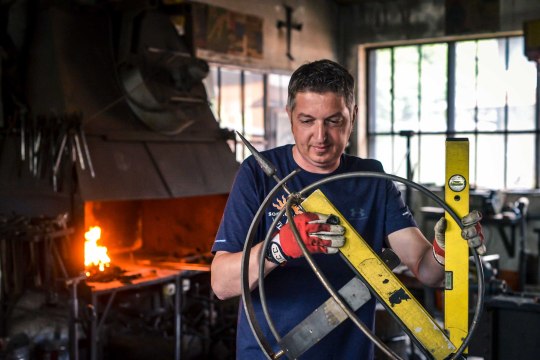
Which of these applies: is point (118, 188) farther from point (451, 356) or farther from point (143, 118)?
point (451, 356)

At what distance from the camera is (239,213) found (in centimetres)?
201

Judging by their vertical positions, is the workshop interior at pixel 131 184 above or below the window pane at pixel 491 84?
below

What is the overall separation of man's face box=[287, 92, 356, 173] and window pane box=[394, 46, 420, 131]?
8638 mm

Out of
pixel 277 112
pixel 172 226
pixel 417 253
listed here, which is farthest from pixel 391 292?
pixel 277 112

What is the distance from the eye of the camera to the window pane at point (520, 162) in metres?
9.57

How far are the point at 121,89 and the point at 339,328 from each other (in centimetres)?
382

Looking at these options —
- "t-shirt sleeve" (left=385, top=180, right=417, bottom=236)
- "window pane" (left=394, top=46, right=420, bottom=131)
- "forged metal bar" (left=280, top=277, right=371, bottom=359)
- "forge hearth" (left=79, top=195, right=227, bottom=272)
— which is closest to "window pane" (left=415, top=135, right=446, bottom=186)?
"window pane" (left=394, top=46, right=420, bottom=131)

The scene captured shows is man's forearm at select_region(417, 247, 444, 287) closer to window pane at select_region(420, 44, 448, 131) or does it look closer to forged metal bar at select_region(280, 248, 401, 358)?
forged metal bar at select_region(280, 248, 401, 358)

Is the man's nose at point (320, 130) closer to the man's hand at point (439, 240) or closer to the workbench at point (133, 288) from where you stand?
the man's hand at point (439, 240)

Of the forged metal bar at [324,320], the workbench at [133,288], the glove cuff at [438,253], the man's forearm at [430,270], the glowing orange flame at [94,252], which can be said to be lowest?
the workbench at [133,288]

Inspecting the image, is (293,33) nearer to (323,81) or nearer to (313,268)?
(323,81)

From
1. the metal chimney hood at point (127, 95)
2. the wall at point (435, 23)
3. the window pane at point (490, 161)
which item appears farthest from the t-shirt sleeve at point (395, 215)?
the window pane at point (490, 161)

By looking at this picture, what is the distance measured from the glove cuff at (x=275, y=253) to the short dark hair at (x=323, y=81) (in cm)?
48

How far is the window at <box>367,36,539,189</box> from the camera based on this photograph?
31.5 ft
